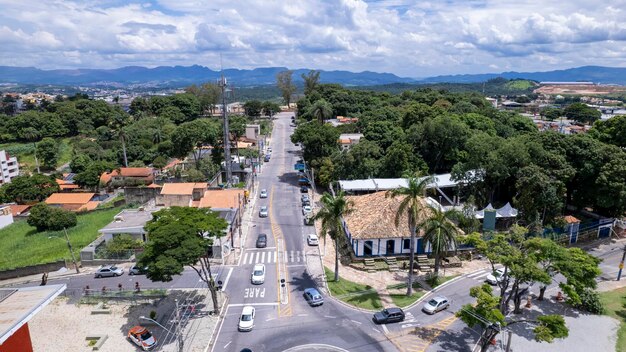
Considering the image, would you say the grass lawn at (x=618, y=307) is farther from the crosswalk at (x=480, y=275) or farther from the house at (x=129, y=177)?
the house at (x=129, y=177)

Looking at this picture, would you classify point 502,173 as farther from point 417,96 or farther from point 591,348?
point 417,96

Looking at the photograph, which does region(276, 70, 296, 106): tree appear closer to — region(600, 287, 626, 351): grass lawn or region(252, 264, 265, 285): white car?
Answer: region(252, 264, 265, 285): white car

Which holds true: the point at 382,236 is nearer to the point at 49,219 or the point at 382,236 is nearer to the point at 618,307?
the point at 618,307

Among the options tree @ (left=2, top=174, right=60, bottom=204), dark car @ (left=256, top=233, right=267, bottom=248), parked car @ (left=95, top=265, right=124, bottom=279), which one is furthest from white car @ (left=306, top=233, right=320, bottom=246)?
tree @ (left=2, top=174, right=60, bottom=204)

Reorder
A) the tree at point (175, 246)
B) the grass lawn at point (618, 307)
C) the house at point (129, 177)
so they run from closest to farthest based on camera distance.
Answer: the grass lawn at point (618, 307) < the tree at point (175, 246) < the house at point (129, 177)

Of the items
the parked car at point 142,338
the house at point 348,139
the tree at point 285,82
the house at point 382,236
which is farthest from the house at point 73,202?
the tree at point 285,82

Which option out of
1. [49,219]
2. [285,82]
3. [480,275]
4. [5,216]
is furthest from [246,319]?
[285,82]

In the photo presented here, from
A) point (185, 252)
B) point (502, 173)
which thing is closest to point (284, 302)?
point (185, 252)
